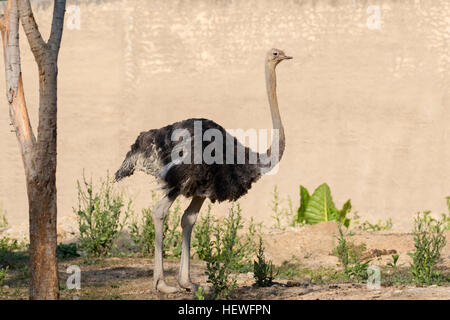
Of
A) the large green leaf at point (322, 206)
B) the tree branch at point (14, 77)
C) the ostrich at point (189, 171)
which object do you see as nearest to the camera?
the tree branch at point (14, 77)

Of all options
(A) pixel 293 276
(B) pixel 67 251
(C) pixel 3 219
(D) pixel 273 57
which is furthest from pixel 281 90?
(C) pixel 3 219

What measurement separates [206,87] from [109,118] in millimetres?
1348

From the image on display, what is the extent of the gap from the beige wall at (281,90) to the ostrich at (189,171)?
4068 mm

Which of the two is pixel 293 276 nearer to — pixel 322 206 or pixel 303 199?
pixel 322 206

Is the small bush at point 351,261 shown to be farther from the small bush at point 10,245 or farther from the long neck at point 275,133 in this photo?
the small bush at point 10,245

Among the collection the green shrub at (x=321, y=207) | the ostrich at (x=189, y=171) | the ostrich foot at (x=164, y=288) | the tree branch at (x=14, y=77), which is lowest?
the ostrich foot at (x=164, y=288)

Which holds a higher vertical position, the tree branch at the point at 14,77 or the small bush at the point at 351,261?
the tree branch at the point at 14,77

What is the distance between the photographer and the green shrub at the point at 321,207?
395 inches

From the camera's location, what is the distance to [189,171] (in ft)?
19.6

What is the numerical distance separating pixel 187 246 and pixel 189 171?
2.22ft

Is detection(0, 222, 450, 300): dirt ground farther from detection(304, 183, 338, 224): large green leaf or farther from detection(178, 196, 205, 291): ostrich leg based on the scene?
detection(304, 183, 338, 224): large green leaf

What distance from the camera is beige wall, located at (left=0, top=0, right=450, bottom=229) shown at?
10289 mm

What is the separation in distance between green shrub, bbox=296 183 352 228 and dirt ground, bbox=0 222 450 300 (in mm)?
293

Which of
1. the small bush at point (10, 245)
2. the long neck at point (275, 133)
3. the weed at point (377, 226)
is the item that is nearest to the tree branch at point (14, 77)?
the long neck at point (275, 133)
